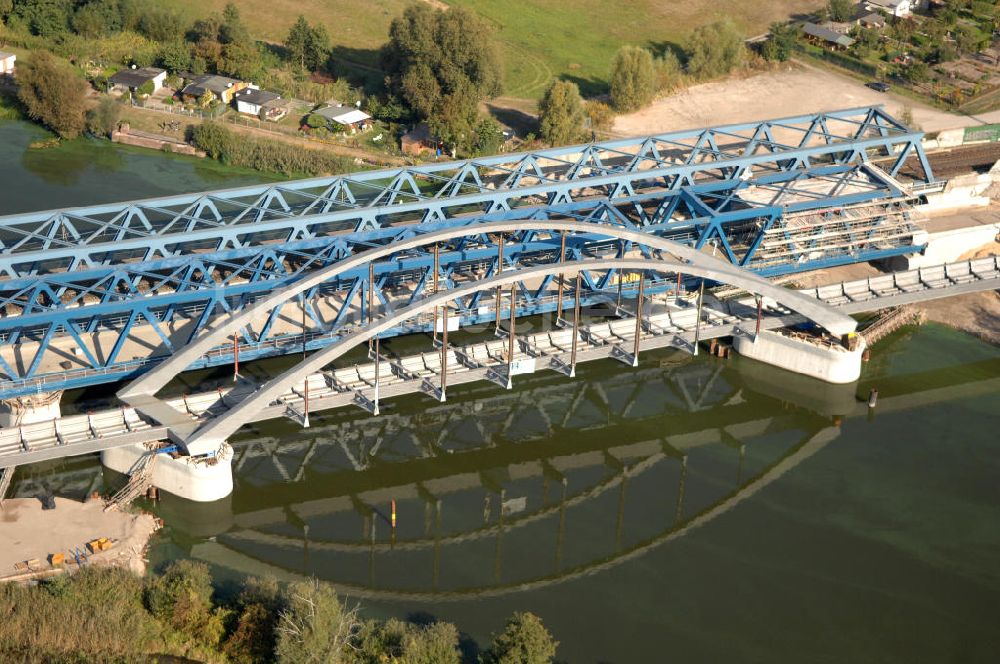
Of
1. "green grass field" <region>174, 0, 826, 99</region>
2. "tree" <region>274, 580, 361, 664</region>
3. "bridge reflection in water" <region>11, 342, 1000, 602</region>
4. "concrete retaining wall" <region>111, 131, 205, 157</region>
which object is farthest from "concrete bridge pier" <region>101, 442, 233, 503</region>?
"green grass field" <region>174, 0, 826, 99</region>

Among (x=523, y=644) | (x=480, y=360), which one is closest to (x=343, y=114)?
(x=480, y=360)

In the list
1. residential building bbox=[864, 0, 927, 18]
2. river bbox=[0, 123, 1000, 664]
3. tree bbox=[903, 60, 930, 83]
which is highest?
residential building bbox=[864, 0, 927, 18]

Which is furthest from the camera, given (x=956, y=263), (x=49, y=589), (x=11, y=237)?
(x=11, y=237)

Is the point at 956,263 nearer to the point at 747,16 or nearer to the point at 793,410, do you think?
the point at 793,410

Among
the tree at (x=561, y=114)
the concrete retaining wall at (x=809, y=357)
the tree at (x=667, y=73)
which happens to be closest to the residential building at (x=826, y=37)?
the tree at (x=667, y=73)

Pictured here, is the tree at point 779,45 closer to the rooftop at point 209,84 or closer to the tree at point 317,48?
the tree at point 317,48

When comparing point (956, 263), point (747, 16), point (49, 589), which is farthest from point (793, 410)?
point (747, 16)

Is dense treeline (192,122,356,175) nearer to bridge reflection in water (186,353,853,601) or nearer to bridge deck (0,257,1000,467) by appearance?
bridge deck (0,257,1000,467)
